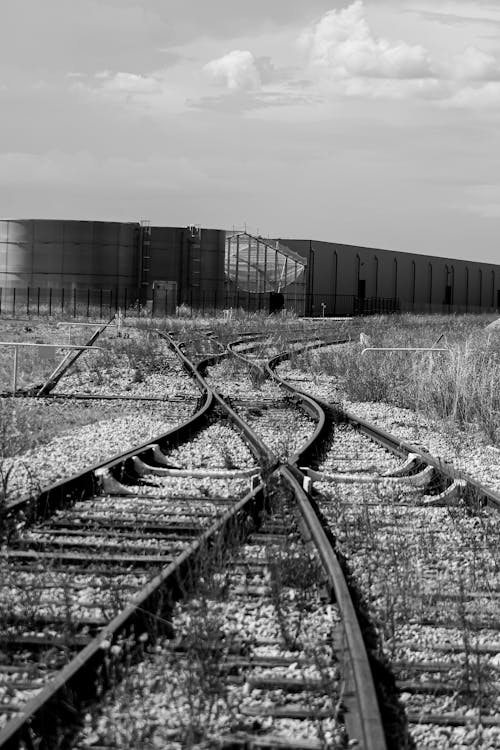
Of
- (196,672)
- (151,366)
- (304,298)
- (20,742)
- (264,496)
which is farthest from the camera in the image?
(304,298)

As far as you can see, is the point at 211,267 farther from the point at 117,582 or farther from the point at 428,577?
the point at 117,582

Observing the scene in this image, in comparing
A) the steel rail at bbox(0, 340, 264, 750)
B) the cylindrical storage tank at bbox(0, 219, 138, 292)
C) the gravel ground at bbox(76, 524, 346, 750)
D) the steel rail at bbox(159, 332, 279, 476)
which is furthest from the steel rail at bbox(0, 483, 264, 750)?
the cylindrical storage tank at bbox(0, 219, 138, 292)

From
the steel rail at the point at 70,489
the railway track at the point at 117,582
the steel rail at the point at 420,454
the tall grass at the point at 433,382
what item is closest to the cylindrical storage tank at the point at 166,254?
the tall grass at the point at 433,382

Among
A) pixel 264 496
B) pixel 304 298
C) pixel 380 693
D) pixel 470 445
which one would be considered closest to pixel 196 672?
pixel 380 693

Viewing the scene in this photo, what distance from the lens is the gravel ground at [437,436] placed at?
36.8 ft

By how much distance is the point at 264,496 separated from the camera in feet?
27.5

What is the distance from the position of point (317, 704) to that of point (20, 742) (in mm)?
1198

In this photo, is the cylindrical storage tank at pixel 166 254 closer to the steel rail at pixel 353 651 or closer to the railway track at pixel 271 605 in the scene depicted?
the railway track at pixel 271 605

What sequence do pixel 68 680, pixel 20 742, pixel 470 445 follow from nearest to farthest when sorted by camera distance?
pixel 20 742 → pixel 68 680 → pixel 470 445

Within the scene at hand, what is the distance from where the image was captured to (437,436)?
14047 mm

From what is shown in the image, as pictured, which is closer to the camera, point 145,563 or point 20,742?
point 20,742

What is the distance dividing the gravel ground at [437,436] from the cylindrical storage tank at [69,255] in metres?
49.0

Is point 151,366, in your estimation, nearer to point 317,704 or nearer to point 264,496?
point 264,496

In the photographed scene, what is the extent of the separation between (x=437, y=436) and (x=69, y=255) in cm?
5719
